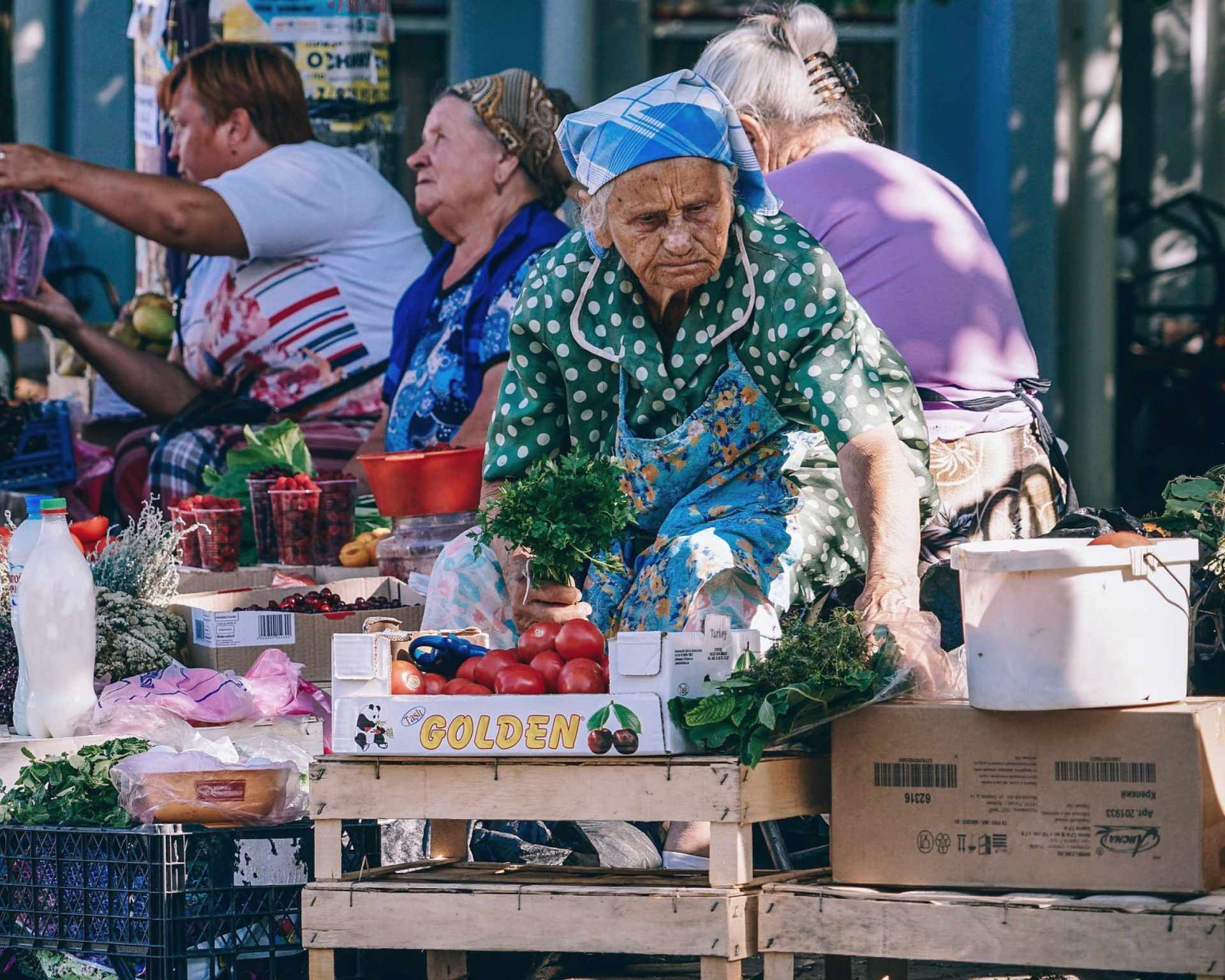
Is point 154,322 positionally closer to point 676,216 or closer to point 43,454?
point 43,454

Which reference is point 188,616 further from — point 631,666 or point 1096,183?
point 1096,183

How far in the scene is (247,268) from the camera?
19.7ft

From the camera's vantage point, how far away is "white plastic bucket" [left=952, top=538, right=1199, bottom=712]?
9.00 ft

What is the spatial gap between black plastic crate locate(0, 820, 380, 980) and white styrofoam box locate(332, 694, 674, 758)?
11.7 inches

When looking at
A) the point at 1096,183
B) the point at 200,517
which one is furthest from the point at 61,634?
the point at 1096,183

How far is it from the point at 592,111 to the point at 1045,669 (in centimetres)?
138

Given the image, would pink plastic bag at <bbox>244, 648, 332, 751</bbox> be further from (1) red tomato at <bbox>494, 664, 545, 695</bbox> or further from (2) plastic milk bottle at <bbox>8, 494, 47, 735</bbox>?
(1) red tomato at <bbox>494, 664, 545, 695</bbox>

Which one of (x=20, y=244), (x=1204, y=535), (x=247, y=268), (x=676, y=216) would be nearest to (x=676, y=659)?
(x=676, y=216)

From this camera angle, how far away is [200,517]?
5082 mm

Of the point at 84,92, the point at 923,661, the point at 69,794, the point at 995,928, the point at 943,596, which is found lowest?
the point at 995,928

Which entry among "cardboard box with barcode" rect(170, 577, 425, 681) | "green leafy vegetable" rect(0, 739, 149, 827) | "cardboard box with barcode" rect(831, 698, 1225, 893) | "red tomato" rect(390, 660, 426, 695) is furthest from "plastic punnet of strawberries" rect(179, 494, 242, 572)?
"cardboard box with barcode" rect(831, 698, 1225, 893)

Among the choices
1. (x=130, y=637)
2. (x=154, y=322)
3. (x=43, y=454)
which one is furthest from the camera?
(x=154, y=322)

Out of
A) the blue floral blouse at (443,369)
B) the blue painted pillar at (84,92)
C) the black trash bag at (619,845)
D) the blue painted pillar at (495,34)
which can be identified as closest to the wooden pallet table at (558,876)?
the black trash bag at (619,845)

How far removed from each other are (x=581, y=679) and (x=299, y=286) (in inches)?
129
